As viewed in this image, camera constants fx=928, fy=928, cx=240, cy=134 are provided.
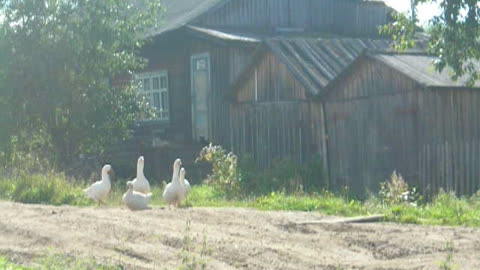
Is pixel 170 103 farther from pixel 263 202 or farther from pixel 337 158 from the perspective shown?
pixel 263 202

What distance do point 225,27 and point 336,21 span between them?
15.2 feet

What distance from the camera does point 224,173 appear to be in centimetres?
1928

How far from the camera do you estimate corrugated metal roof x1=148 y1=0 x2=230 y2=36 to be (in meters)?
26.4

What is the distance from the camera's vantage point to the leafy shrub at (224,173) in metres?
18.9

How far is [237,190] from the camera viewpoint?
18875 millimetres

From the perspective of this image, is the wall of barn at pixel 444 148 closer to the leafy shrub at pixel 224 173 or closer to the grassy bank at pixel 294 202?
the grassy bank at pixel 294 202

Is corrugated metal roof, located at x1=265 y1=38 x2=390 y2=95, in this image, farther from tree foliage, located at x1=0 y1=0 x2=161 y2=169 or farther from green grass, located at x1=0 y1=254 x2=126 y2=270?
green grass, located at x1=0 y1=254 x2=126 y2=270

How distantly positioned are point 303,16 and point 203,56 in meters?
4.59

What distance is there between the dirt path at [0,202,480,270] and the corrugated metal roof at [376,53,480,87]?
560cm

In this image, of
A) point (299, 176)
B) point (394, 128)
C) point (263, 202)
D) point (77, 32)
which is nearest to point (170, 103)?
point (77, 32)

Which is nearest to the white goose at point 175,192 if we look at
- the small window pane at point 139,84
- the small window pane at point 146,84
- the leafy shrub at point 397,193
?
the leafy shrub at point 397,193

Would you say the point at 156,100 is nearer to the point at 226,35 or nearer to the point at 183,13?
the point at 183,13

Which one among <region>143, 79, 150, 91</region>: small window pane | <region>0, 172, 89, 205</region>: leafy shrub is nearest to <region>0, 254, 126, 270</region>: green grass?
<region>0, 172, 89, 205</region>: leafy shrub

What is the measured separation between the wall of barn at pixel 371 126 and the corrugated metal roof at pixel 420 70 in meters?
0.16
